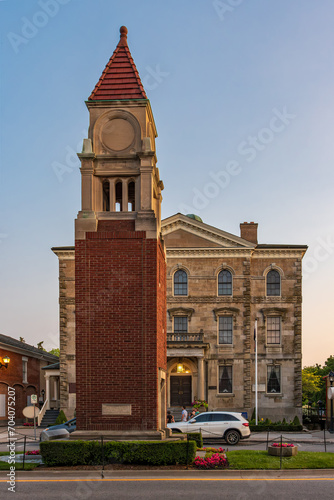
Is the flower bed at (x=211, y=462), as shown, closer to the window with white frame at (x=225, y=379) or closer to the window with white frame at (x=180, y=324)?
the window with white frame at (x=225, y=379)

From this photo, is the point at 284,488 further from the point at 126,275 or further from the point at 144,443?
the point at 126,275

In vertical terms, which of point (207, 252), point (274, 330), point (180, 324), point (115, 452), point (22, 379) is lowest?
point (22, 379)

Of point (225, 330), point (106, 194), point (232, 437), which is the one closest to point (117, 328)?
point (106, 194)

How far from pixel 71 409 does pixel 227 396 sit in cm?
1130

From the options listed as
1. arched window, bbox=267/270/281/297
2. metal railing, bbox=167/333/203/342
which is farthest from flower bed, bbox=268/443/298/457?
arched window, bbox=267/270/281/297

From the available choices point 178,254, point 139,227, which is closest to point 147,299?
point 139,227

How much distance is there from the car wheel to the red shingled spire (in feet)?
52.1

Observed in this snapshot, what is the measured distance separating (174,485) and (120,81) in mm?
12627

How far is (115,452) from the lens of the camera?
54.9 feet

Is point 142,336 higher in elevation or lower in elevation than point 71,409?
higher

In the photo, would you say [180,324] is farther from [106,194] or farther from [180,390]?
[106,194]

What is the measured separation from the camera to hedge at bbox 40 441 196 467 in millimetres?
16844

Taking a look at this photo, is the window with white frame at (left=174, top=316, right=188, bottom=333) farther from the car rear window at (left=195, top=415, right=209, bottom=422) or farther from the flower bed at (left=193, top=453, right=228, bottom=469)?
the flower bed at (left=193, top=453, right=228, bottom=469)

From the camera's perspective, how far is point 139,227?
61.5 ft
